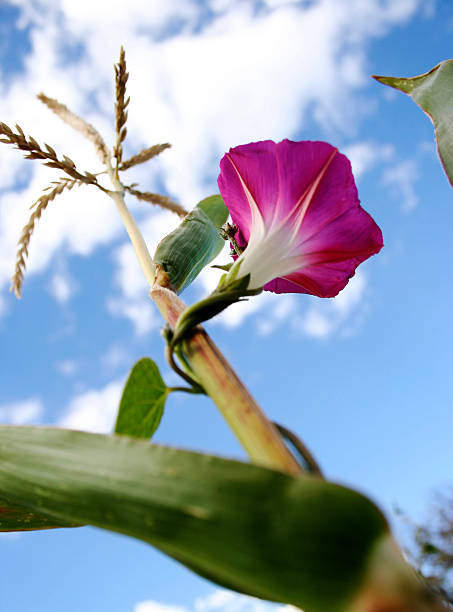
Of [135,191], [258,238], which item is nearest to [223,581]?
[258,238]

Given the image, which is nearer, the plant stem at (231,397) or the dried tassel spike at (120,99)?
the plant stem at (231,397)

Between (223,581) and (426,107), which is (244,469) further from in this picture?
(426,107)

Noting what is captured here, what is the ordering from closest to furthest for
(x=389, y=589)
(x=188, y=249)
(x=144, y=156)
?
(x=389, y=589), (x=188, y=249), (x=144, y=156)

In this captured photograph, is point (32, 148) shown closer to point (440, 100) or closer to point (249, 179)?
point (249, 179)

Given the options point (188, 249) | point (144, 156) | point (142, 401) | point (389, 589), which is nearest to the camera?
point (389, 589)

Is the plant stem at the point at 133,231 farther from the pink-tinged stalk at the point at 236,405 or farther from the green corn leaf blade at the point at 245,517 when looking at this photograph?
the green corn leaf blade at the point at 245,517

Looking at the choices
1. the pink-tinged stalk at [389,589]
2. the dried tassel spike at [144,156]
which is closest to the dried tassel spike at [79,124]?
the dried tassel spike at [144,156]

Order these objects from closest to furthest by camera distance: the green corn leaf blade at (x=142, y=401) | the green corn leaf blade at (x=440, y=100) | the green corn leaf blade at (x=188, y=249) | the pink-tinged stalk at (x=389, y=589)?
the pink-tinged stalk at (x=389, y=589) → the green corn leaf blade at (x=142, y=401) → the green corn leaf blade at (x=188, y=249) → the green corn leaf blade at (x=440, y=100)

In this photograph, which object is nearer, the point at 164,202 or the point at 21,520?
the point at 21,520

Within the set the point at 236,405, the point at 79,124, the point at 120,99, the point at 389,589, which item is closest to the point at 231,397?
the point at 236,405
